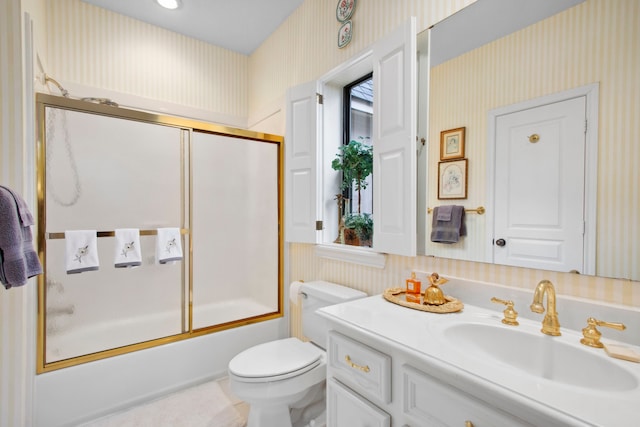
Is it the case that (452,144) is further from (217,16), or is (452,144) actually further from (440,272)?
(217,16)

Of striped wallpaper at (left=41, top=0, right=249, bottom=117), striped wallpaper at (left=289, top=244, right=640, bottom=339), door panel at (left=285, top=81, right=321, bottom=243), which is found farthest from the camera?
striped wallpaper at (left=41, top=0, right=249, bottom=117)

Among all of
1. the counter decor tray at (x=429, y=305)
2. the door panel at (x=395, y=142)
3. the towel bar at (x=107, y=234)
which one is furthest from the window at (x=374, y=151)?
the towel bar at (x=107, y=234)

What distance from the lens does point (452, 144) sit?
1.32 m

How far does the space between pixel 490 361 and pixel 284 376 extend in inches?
37.9

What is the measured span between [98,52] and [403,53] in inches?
97.0

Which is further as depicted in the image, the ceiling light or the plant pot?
the ceiling light

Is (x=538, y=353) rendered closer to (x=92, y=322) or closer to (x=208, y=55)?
(x=92, y=322)

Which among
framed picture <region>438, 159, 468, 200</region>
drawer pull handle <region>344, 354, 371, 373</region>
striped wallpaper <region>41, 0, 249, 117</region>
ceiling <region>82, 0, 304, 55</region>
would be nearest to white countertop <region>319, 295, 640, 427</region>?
drawer pull handle <region>344, 354, 371, 373</region>

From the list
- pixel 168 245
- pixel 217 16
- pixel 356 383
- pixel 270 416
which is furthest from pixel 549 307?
pixel 217 16

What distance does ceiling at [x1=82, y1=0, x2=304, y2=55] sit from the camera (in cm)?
233

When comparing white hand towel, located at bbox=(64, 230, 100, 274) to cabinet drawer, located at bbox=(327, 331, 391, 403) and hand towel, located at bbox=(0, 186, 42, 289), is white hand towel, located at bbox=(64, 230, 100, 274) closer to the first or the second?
hand towel, located at bbox=(0, 186, 42, 289)

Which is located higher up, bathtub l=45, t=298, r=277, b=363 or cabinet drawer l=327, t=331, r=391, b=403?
cabinet drawer l=327, t=331, r=391, b=403

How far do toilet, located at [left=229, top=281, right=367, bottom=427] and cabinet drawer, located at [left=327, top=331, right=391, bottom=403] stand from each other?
403 millimetres

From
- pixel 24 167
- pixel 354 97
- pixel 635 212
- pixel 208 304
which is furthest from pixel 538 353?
pixel 24 167
